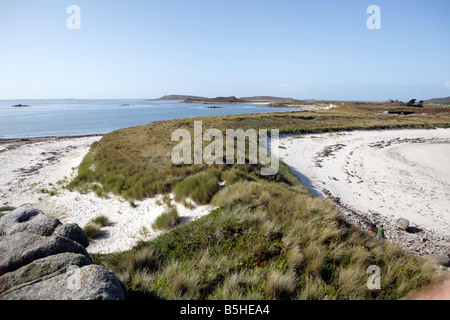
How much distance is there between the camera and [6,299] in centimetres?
272

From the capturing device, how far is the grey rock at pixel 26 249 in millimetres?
3654

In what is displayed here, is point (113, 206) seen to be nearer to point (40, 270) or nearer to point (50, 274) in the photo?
point (40, 270)

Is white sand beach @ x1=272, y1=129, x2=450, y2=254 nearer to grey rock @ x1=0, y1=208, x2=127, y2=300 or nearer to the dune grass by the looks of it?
the dune grass

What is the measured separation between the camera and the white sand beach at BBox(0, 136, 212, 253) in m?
7.89

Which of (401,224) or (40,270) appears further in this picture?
(401,224)

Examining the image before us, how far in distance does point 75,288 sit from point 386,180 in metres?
18.0

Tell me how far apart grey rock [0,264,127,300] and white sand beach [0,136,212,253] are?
431cm

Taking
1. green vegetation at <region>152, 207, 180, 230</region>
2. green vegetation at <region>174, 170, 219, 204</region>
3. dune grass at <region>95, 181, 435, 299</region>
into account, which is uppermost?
green vegetation at <region>174, 170, 219, 204</region>

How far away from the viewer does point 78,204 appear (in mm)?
11695

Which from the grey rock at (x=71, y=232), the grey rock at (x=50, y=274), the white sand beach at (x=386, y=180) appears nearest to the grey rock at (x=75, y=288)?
the grey rock at (x=50, y=274)

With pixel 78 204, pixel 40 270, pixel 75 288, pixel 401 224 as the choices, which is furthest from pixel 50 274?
pixel 401 224

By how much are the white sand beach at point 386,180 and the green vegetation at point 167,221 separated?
7493 millimetres

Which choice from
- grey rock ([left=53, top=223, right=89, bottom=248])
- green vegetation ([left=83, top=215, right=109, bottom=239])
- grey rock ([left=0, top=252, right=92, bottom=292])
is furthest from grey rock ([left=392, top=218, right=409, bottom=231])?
green vegetation ([left=83, top=215, right=109, bottom=239])

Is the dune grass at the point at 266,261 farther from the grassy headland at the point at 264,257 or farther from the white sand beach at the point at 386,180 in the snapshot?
the white sand beach at the point at 386,180
